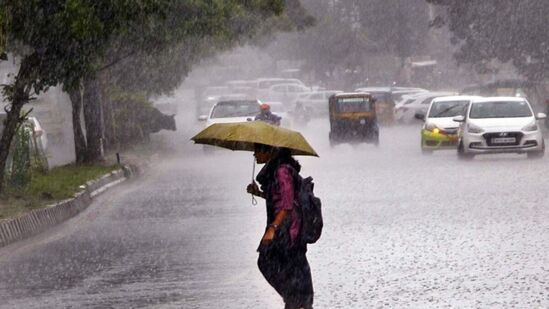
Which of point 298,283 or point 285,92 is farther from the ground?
point 298,283

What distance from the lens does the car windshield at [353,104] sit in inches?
1633

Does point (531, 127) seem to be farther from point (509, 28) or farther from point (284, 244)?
point (509, 28)

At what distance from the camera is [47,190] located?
21.3m

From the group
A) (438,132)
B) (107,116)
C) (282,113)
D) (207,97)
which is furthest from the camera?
(207,97)

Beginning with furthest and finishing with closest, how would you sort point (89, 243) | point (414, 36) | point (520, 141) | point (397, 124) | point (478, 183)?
1. point (414, 36)
2. point (397, 124)
3. point (520, 141)
4. point (478, 183)
5. point (89, 243)

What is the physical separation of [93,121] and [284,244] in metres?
22.6

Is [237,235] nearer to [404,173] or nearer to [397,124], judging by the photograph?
[404,173]

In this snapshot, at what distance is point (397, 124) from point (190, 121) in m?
18.1

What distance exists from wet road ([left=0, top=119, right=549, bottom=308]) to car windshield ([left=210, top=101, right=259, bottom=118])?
13914 millimetres

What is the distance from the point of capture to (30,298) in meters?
11.4

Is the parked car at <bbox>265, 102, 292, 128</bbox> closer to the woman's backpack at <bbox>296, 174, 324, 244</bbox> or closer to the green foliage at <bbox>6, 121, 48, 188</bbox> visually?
the green foliage at <bbox>6, 121, 48, 188</bbox>

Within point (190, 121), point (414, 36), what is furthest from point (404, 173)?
point (414, 36)

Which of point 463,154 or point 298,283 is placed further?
point 463,154

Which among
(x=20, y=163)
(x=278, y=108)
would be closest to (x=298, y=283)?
(x=20, y=163)
